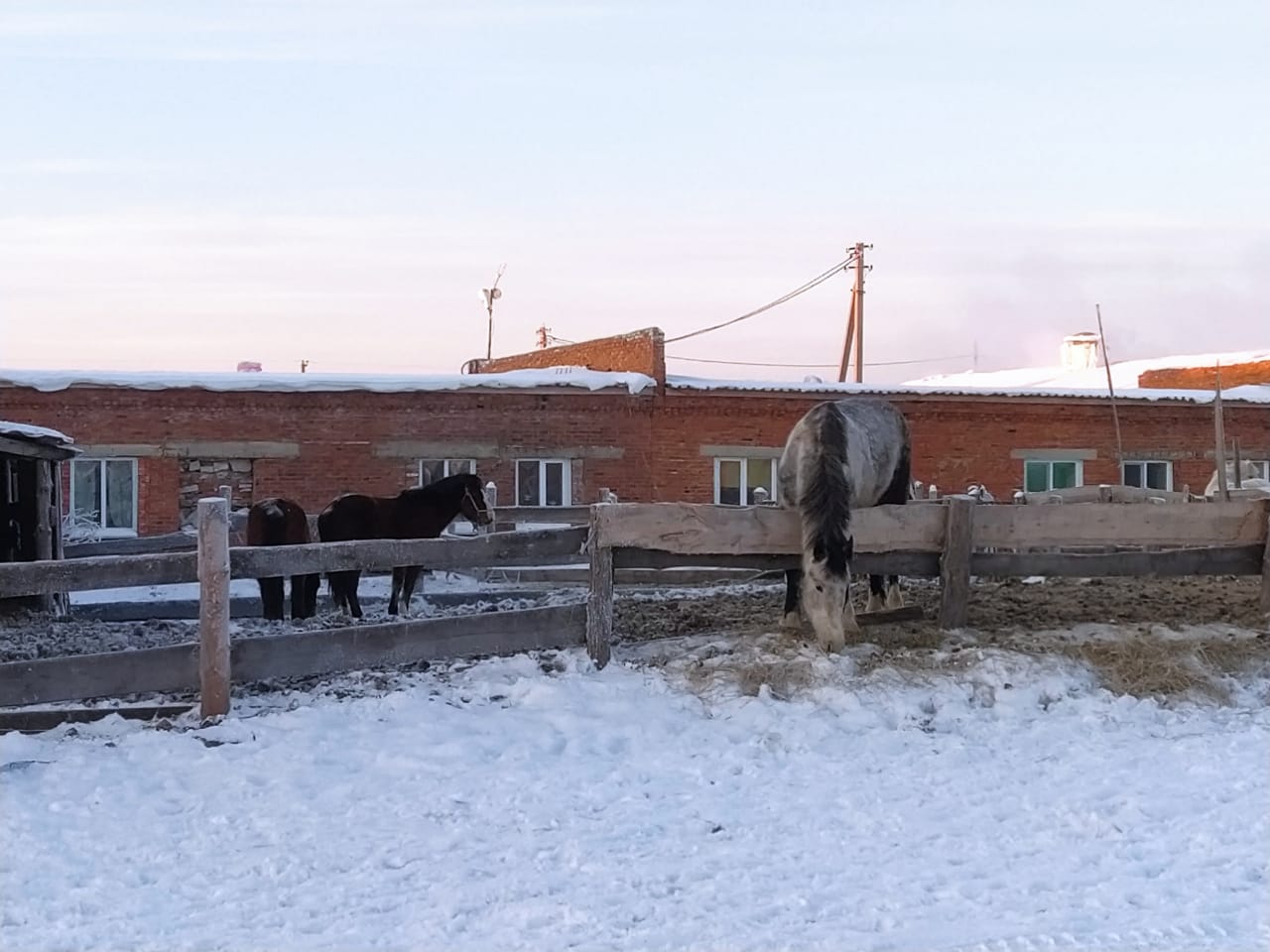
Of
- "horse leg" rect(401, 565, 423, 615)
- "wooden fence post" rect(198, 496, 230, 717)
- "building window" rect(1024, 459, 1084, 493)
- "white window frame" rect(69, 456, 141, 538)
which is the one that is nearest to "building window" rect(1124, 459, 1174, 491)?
"building window" rect(1024, 459, 1084, 493)

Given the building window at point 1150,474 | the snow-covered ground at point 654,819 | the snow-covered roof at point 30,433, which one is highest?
the snow-covered roof at point 30,433

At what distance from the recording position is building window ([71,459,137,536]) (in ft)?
60.7

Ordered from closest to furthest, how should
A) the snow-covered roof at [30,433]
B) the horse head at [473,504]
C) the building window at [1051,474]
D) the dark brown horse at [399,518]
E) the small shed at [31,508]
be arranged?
1. the snow-covered roof at [30,433]
2. the dark brown horse at [399,518]
3. the small shed at [31,508]
4. the horse head at [473,504]
5. the building window at [1051,474]

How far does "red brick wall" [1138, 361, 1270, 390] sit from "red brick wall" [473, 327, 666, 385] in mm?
17362

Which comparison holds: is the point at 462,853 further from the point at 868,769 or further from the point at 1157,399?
the point at 1157,399

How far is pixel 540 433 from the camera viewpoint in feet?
64.6

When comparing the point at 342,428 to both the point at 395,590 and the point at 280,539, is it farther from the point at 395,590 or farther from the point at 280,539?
the point at 395,590

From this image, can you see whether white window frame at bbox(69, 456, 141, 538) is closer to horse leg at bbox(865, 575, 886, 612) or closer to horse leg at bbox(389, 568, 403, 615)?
horse leg at bbox(389, 568, 403, 615)

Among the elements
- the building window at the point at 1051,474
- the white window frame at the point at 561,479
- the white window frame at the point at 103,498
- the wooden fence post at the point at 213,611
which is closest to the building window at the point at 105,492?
the white window frame at the point at 103,498

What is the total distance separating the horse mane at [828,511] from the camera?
7.63 metres

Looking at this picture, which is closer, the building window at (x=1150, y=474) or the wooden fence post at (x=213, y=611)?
the wooden fence post at (x=213, y=611)

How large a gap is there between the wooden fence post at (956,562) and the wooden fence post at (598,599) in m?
2.32

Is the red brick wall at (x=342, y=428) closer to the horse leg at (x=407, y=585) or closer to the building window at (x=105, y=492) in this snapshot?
the building window at (x=105, y=492)

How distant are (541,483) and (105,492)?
6830mm
